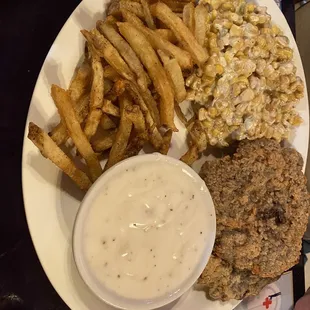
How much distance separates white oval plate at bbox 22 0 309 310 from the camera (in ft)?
5.63

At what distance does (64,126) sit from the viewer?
1.65 metres

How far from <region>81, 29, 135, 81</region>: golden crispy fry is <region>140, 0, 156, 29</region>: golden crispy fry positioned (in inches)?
7.0

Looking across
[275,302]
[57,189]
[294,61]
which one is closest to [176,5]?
[294,61]

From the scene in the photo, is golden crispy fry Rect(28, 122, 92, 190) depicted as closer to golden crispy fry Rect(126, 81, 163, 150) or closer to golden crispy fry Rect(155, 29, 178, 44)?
golden crispy fry Rect(126, 81, 163, 150)

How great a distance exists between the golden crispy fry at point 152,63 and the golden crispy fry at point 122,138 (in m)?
0.11

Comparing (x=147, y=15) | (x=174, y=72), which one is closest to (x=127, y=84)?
(x=174, y=72)

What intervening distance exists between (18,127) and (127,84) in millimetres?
535

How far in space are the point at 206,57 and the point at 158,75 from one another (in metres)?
0.19

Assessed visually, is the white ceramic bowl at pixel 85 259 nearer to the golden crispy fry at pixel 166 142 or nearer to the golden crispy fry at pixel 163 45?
the golden crispy fry at pixel 166 142

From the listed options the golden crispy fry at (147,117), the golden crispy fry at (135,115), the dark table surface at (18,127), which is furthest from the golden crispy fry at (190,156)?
the dark table surface at (18,127)

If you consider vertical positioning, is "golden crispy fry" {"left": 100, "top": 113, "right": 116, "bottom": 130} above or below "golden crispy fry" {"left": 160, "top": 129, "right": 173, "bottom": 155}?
above

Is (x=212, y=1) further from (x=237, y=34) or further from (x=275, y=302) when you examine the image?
(x=275, y=302)

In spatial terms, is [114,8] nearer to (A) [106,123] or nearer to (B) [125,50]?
(B) [125,50]

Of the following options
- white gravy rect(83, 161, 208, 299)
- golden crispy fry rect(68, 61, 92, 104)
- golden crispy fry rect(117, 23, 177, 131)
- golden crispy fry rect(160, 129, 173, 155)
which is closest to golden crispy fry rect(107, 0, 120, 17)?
golden crispy fry rect(117, 23, 177, 131)
